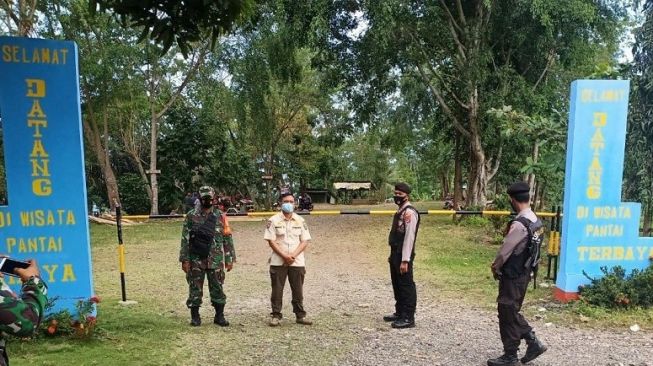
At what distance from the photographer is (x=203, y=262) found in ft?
18.9

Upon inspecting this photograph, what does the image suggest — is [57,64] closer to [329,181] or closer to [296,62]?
[296,62]

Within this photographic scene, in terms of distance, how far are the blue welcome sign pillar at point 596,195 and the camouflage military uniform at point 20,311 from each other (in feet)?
20.2

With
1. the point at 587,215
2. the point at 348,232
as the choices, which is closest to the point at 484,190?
the point at 348,232

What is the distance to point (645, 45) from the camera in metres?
8.01

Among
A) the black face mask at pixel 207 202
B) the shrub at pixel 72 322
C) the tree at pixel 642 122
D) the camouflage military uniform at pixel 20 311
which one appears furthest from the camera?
the tree at pixel 642 122

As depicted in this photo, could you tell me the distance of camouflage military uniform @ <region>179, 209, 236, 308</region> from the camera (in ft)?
18.8

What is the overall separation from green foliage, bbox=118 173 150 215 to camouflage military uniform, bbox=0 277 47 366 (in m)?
22.8

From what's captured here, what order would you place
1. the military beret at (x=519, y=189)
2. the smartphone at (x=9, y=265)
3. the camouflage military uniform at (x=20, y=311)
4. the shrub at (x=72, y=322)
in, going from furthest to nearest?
the shrub at (x=72, y=322) → the military beret at (x=519, y=189) → the smartphone at (x=9, y=265) → the camouflage military uniform at (x=20, y=311)

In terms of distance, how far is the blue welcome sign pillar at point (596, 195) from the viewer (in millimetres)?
6594

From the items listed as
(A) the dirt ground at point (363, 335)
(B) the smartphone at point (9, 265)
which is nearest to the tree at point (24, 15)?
(A) the dirt ground at point (363, 335)

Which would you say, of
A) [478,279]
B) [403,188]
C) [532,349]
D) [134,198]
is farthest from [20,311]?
[134,198]

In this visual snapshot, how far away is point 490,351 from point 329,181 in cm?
3404

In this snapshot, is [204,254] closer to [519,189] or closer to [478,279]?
[519,189]

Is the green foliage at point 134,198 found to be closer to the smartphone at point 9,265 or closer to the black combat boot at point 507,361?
the black combat boot at point 507,361
